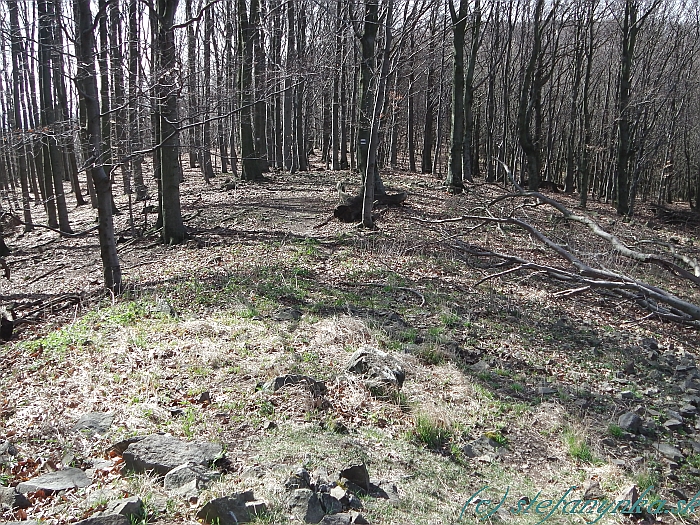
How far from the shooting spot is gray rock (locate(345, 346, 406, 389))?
5.88 metres

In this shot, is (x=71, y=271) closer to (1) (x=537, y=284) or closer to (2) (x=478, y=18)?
→ (1) (x=537, y=284)

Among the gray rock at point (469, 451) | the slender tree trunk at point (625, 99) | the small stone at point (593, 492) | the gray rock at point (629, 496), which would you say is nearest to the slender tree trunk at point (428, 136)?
the slender tree trunk at point (625, 99)

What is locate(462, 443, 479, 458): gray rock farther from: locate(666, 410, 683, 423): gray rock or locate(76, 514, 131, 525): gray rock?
locate(76, 514, 131, 525): gray rock

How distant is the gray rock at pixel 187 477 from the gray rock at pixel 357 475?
102 cm

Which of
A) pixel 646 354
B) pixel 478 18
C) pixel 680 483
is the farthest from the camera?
pixel 478 18

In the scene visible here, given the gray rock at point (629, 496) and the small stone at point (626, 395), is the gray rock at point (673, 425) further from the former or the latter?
the gray rock at point (629, 496)

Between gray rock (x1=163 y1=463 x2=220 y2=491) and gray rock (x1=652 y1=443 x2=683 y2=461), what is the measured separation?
4581mm

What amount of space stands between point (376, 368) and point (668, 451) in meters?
3.21

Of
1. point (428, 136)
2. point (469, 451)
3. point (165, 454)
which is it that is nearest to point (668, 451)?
point (469, 451)

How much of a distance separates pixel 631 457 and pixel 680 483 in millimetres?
463

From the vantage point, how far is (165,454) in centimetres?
421

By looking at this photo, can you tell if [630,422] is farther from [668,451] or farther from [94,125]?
[94,125]

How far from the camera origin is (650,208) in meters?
25.1

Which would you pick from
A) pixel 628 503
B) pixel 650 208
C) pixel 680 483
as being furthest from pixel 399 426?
pixel 650 208
